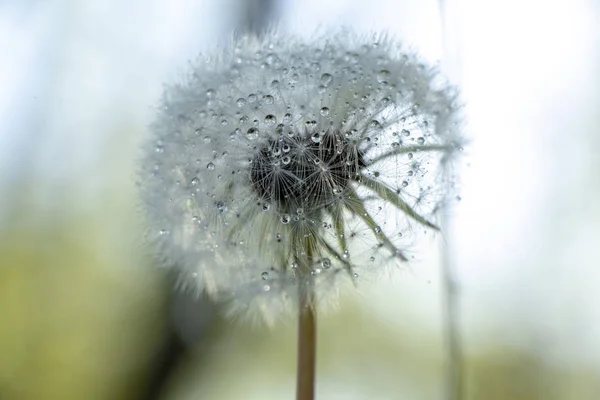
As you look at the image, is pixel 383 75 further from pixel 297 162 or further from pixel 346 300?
pixel 346 300

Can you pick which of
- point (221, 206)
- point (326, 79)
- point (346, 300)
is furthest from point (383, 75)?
point (346, 300)

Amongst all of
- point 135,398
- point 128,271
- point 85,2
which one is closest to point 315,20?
point 85,2

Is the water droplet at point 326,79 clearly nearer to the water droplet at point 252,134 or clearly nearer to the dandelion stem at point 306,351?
the water droplet at point 252,134

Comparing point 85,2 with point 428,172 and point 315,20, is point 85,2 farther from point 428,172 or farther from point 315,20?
point 428,172

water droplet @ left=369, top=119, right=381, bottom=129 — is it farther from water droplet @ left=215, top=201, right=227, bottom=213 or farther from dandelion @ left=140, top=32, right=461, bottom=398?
water droplet @ left=215, top=201, right=227, bottom=213

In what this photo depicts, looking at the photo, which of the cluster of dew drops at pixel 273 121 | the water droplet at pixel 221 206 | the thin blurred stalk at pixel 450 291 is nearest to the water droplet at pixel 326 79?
the cluster of dew drops at pixel 273 121

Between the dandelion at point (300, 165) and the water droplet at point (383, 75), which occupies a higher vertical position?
the water droplet at point (383, 75)

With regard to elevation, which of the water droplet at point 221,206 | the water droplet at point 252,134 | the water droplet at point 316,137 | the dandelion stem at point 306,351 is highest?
the water droplet at point 252,134
